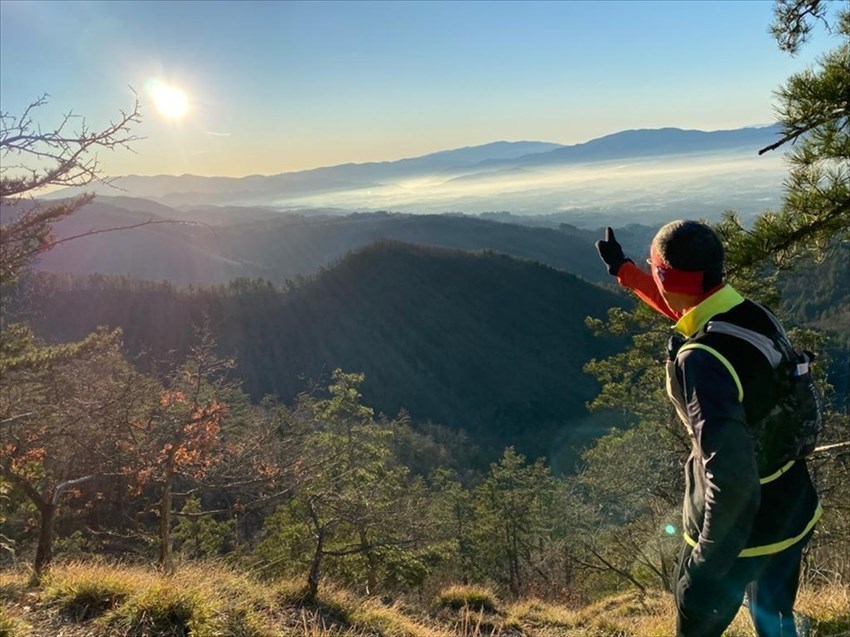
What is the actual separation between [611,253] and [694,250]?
97 centimetres

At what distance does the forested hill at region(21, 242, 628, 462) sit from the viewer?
101 m

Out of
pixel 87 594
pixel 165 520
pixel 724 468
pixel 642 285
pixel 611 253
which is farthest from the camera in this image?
pixel 165 520

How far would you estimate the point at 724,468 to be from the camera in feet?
4.99

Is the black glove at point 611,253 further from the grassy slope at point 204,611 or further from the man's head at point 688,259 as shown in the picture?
the grassy slope at point 204,611

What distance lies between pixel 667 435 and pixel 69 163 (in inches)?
467

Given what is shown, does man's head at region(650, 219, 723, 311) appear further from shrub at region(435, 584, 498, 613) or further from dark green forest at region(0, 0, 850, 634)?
shrub at region(435, 584, 498, 613)

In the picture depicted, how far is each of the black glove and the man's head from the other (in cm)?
82

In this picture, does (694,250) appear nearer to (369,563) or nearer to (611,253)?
(611,253)

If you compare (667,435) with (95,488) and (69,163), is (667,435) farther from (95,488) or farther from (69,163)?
(95,488)

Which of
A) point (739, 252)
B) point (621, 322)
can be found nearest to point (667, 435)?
Result: point (621, 322)

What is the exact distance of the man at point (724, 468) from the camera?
5.05 feet

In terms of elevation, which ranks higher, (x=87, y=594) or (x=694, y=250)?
(x=694, y=250)

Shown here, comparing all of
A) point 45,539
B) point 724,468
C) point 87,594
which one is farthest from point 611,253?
point 45,539

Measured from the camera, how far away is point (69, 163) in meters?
4.14
